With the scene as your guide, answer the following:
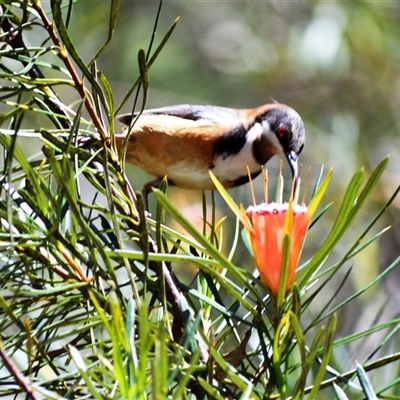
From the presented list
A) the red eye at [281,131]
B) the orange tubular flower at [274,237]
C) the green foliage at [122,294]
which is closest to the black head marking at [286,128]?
the red eye at [281,131]

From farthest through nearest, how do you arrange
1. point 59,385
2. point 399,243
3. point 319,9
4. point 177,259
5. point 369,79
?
point 369,79, point 319,9, point 399,243, point 59,385, point 177,259

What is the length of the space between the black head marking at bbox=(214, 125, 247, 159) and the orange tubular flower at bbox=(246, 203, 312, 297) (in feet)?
4.11

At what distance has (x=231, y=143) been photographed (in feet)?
7.03

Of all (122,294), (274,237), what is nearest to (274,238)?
(274,237)

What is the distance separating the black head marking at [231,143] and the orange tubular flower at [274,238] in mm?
1252

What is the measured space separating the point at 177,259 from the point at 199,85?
3.58 m

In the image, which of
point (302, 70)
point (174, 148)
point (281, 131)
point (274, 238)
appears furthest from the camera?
point (302, 70)

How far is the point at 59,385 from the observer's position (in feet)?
3.06

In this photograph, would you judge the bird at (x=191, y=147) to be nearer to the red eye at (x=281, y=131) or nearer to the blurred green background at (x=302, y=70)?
the red eye at (x=281, y=131)

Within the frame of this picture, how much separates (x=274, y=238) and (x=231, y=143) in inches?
52.7

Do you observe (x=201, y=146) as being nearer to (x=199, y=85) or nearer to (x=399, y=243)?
(x=399, y=243)

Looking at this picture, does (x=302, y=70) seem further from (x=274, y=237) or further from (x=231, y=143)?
(x=274, y=237)

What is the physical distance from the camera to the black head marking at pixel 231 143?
6.84 ft

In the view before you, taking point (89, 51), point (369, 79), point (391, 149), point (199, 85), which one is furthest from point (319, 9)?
point (89, 51)
